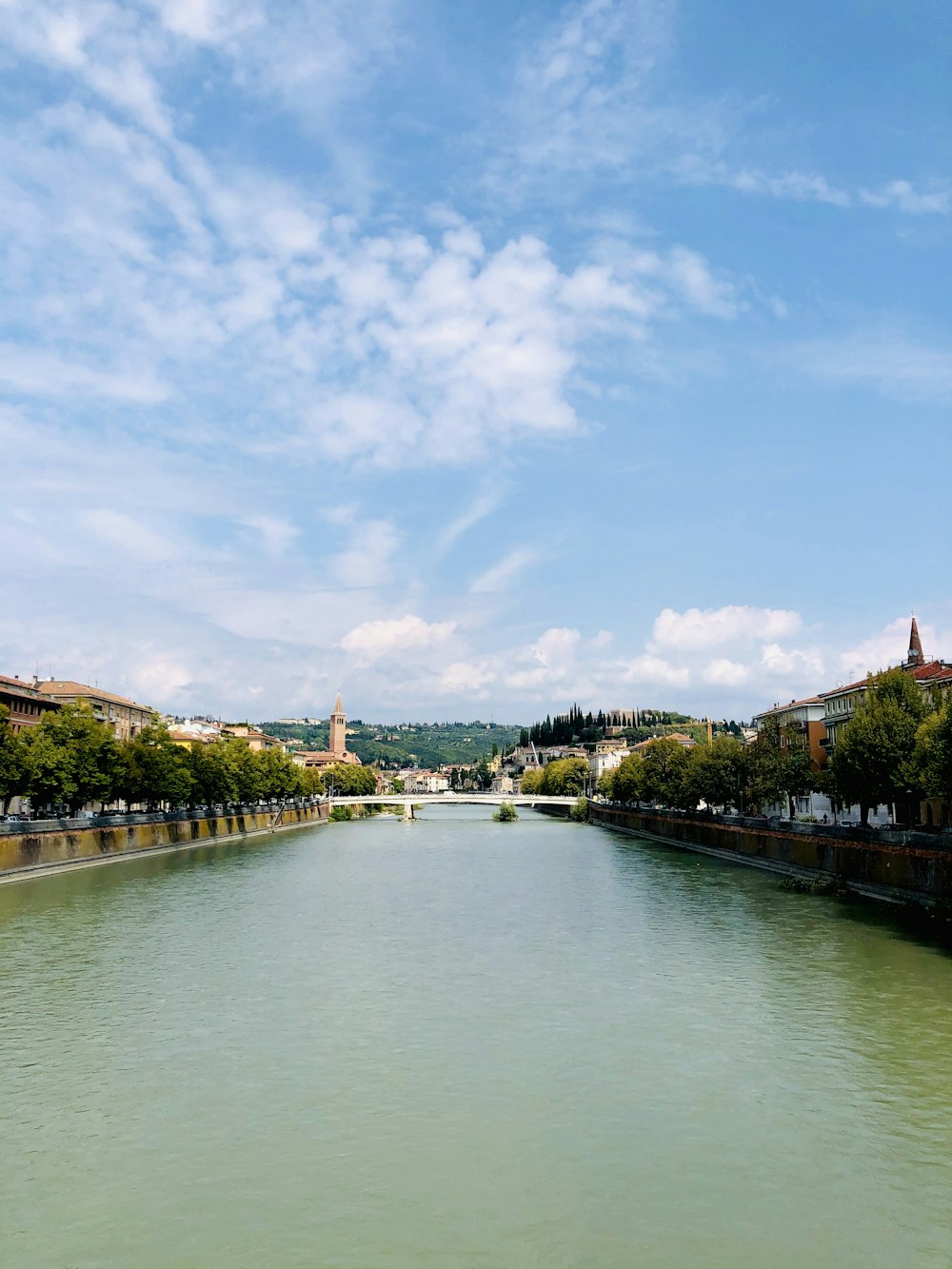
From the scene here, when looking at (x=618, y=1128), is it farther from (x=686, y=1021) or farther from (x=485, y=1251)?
(x=686, y=1021)

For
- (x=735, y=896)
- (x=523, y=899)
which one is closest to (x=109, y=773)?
(x=523, y=899)

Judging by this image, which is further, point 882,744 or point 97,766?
point 97,766

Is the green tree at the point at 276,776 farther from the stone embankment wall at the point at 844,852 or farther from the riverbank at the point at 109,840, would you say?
the stone embankment wall at the point at 844,852

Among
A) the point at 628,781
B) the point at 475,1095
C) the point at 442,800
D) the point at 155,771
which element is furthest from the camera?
the point at 442,800

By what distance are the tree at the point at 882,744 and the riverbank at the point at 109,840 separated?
42.9 metres

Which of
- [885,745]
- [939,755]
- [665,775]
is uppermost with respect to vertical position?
[885,745]

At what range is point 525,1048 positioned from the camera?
885 inches

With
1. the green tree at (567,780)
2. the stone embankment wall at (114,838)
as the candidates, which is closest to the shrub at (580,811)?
the green tree at (567,780)

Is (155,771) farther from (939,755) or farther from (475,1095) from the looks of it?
(475,1095)

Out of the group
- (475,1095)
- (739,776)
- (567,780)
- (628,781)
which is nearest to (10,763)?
(475,1095)

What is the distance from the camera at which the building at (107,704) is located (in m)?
113

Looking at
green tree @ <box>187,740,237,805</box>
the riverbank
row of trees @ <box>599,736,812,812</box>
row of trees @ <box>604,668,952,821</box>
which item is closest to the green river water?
A: row of trees @ <box>604,668,952,821</box>

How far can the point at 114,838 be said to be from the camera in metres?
69.6

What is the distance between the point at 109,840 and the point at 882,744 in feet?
153
